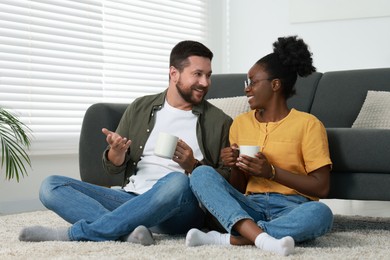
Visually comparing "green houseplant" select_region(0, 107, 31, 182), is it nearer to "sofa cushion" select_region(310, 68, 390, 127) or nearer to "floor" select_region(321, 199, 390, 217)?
"sofa cushion" select_region(310, 68, 390, 127)

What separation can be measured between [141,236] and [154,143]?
1.52 feet

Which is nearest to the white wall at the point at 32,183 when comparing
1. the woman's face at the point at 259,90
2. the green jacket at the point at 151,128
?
the green jacket at the point at 151,128

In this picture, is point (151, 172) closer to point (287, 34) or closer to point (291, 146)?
point (291, 146)

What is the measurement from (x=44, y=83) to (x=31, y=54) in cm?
21

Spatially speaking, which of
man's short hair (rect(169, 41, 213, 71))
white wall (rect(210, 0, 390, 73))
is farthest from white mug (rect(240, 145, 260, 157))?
white wall (rect(210, 0, 390, 73))

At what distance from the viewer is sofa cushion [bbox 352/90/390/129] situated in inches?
132

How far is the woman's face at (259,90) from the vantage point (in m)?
2.49

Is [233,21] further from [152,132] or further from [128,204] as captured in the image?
[128,204]

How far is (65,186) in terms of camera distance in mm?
2400

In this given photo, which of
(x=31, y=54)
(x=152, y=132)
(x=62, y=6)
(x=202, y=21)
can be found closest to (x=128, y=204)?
(x=152, y=132)

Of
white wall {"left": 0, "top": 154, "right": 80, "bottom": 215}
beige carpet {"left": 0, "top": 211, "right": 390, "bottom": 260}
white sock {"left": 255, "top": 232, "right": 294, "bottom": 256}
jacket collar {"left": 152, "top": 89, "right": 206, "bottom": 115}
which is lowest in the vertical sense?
white wall {"left": 0, "top": 154, "right": 80, "bottom": 215}

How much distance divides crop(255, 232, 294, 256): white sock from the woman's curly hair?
68cm

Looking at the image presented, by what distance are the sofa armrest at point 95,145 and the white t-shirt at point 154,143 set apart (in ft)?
1.87

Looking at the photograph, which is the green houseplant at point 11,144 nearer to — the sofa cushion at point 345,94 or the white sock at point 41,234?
the white sock at point 41,234
